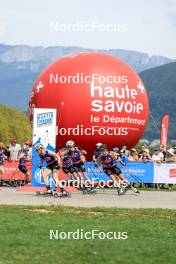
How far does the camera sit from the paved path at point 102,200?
16891 millimetres

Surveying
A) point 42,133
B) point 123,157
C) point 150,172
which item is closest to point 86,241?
point 42,133

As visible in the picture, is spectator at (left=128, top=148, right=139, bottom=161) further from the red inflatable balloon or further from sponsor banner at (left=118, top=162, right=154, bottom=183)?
sponsor banner at (left=118, top=162, right=154, bottom=183)

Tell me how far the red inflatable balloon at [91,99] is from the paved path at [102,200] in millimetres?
3844

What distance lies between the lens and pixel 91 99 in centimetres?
2462

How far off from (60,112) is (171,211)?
403 inches

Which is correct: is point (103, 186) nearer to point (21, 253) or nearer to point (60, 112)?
point (60, 112)

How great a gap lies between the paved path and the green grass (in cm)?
181

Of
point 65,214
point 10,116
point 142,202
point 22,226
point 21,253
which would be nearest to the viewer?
point 21,253

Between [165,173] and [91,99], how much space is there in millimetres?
3848

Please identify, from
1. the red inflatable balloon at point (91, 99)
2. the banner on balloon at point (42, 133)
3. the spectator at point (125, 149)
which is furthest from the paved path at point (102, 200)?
the spectator at point (125, 149)

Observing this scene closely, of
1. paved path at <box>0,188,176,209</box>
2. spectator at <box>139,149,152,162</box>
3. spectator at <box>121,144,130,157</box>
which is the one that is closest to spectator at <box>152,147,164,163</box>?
spectator at <box>139,149,152,162</box>

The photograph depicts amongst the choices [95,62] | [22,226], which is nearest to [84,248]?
[22,226]

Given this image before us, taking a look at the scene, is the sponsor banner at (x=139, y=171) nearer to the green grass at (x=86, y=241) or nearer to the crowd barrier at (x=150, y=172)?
the crowd barrier at (x=150, y=172)

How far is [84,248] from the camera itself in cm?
967
